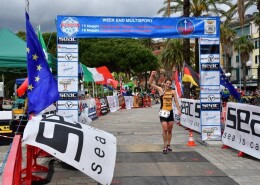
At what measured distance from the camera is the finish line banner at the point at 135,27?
34.9 ft

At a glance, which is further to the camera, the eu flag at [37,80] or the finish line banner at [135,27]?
the finish line banner at [135,27]

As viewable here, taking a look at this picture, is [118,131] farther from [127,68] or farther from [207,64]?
[127,68]

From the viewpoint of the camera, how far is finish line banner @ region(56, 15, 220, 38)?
10.6 meters

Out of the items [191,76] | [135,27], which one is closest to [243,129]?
[135,27]

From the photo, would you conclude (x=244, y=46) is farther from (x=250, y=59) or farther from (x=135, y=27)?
(x=135, y=27)

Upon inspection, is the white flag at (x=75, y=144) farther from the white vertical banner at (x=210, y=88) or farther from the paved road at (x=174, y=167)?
the white vertical banner at (x=210, y=88)

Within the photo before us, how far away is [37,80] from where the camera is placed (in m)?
6.70

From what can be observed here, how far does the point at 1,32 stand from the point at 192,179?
8563 millimetres

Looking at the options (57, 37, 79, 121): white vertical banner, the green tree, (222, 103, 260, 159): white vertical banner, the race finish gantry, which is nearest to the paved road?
(222, 103, 260, 159): white vertical banner

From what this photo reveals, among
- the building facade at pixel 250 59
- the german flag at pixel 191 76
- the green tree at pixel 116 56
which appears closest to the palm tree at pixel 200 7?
the german flag at pixel 191 76

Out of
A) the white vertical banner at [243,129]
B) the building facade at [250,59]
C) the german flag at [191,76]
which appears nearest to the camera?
the white vertical banner at [243,129]

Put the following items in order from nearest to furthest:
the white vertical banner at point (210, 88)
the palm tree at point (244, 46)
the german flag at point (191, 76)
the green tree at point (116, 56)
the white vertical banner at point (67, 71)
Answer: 1. the white vertical banner at point (67, 71)
2. the white vertical banner at point (210, 88)
3. the german flag at point (191, 76)
4. the green tree at point (116, 56)
5. the palm tree at point (244, 46)

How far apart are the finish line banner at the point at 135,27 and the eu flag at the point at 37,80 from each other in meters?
3.73

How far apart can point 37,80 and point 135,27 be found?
4924mm
